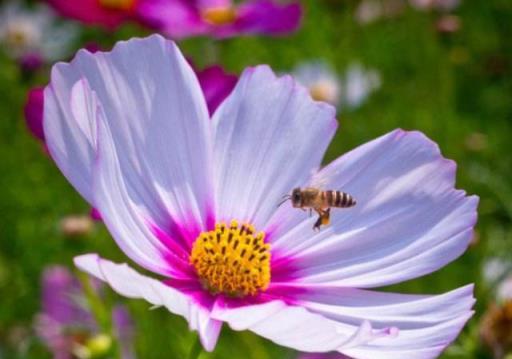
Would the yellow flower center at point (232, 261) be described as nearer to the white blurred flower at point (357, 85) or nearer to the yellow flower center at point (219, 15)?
the yellow flower center at point (219, 15)

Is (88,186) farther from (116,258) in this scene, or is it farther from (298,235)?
(116,258)

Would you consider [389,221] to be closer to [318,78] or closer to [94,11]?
[94,11]

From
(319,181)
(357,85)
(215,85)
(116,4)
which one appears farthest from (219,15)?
(319,181)

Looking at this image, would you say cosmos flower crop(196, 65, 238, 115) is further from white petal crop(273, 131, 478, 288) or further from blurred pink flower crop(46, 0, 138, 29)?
blurred pink flower crop(46, 0, 138, 29)

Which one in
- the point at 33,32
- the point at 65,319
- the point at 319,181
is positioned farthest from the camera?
the point at 33,32

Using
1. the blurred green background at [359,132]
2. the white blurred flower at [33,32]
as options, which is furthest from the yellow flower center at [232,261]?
the white blurred flower at [33,32]

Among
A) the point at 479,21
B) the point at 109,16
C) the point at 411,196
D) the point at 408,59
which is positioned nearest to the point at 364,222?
the point at 411,196

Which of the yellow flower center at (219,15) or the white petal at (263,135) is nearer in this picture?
the white petal at (263,135)
